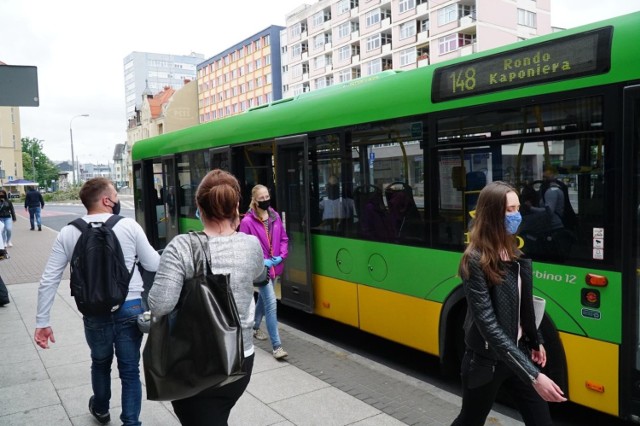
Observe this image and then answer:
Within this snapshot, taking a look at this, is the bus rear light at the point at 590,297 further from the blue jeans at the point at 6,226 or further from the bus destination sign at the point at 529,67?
the blue jeans at the point at 6,226

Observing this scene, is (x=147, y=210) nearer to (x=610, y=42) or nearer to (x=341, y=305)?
(x=341, y=305)

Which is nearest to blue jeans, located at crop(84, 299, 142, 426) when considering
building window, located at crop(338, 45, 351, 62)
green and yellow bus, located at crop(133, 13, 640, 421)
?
green and yellow bus, located at crop(133, 13, 640, 421)

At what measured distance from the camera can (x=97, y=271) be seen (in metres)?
3.41

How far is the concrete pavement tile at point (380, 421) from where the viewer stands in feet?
13.7

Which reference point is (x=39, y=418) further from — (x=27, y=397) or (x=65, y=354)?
(x=65, y=354)

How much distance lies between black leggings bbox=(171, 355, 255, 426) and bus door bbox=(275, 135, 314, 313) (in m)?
4.24

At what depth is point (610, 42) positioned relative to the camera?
3.75 m

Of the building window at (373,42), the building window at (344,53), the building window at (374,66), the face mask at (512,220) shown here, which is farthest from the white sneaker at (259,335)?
the building window at (344,53)

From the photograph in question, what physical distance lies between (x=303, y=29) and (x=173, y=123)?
1348 inches

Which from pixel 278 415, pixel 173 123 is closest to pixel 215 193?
pixel 278 415

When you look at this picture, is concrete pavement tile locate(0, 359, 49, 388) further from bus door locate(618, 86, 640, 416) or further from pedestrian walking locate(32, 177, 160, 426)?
bus door locate(618, 86, 640, 416)

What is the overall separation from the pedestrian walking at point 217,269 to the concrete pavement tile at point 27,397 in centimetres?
269

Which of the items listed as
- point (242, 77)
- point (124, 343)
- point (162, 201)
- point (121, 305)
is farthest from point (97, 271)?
point (242, 77)

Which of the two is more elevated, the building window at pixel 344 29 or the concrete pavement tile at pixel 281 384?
the building window at pixel 344 29
